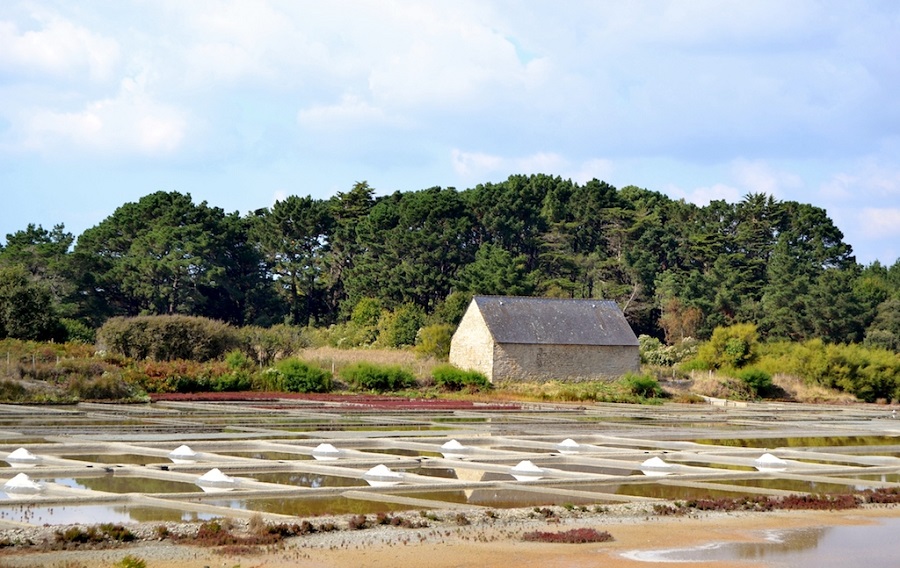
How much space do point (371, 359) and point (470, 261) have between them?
29.0m

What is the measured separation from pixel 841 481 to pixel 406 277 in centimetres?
5663

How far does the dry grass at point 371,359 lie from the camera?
49.9 meters

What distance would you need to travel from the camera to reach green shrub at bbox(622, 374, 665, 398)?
161 feet

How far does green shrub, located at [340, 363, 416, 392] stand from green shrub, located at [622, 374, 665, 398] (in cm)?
927

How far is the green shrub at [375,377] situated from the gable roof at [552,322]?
496 cm

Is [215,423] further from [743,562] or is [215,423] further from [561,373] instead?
[561,373]

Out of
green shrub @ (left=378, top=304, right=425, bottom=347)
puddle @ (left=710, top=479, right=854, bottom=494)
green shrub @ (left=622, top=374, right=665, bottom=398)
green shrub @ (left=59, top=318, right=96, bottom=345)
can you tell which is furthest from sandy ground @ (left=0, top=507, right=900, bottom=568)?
green shrub @ (left=378, top=304, right=425, bottom=347)

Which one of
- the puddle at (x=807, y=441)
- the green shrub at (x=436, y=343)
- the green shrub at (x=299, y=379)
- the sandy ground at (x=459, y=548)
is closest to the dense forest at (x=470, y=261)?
the green shrub at (x=436, y=343)

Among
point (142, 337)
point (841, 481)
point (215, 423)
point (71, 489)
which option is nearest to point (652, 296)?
point (142, 337)

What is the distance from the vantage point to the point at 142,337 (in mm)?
47406

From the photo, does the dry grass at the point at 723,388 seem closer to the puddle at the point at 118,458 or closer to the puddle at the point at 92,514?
the puddle at the point at 118,458

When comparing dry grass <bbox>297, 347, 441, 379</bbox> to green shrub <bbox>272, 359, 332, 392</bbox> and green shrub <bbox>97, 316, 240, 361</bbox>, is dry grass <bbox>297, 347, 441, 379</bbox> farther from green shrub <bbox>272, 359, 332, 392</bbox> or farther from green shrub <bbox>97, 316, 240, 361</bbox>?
green shrub <bbox>97, 316, 240, 361</bbox>

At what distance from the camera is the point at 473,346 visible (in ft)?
171

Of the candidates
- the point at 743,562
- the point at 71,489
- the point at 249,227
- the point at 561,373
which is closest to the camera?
the point at 743,562
